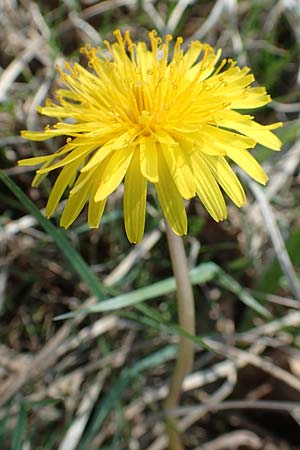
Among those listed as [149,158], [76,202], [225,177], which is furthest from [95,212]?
[225,177]

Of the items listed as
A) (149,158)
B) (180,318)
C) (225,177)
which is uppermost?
(149,158)

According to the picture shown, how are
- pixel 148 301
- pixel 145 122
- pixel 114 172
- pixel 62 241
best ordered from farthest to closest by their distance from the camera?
pixel 148 301, pixel 62 241, pixel 145 122, pixel 114 172

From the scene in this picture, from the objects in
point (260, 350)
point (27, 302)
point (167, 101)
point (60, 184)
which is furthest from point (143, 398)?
point (167, 101)

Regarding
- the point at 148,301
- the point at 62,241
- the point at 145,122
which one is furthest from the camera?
the point at 148,301

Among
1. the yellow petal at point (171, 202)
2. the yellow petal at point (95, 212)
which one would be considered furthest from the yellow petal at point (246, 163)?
the yellow petal at point (95, 212)

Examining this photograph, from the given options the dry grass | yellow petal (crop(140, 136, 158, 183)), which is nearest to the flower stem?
the dry grass

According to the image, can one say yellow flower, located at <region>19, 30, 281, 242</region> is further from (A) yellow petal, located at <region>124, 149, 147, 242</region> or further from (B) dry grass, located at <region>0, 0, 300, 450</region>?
(B) dry grass, located at <region>0, 0, 300, 450</region>

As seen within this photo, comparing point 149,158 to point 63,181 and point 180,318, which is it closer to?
point 63,181
